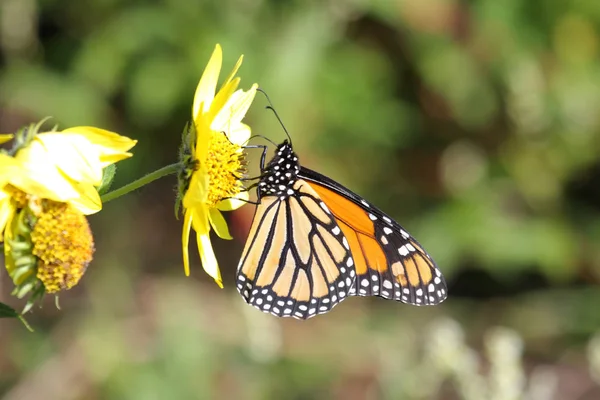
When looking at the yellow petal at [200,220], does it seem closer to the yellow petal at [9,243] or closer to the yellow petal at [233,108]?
the yellow petal at [233,108]

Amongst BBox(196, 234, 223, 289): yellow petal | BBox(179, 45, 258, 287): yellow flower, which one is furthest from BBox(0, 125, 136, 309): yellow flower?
BBox(196, 234, 223, 289): yellow petal

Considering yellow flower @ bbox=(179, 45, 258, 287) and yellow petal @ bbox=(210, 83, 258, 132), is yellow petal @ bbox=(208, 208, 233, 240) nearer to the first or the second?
yellow flower @ bbox=(179, 45, 258, 287)

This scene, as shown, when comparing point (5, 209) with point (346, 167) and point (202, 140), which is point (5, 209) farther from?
point (346, 167)

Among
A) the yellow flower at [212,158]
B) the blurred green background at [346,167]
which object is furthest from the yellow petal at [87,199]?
the blurred green background at [346,167]

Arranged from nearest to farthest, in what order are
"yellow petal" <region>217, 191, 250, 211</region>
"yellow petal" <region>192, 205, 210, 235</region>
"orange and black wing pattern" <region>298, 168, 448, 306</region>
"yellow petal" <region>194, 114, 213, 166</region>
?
"yellow petal" <region>194, 114, 213, 166</region>
"yellow petal" <region>192, 205, 210, 235</region>
"yellow petal" <region>217, 191, 250, 211</region>
"orange and black wing pattern" <region>298, 168, 448, 306</region>

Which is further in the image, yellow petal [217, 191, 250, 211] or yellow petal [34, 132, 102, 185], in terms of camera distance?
yellow petal [217, 191, 250, 211]

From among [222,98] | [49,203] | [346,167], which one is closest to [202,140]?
[222,98]

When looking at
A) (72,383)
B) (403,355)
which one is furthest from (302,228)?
(72,383)
